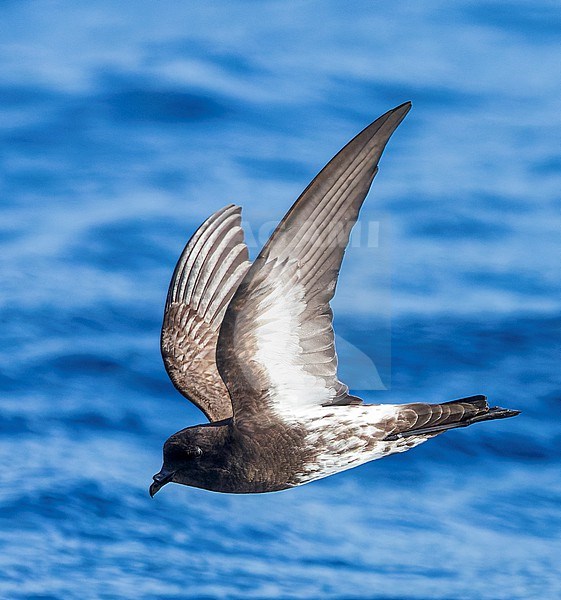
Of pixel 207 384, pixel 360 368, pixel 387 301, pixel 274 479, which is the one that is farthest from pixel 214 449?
pixel 387 301

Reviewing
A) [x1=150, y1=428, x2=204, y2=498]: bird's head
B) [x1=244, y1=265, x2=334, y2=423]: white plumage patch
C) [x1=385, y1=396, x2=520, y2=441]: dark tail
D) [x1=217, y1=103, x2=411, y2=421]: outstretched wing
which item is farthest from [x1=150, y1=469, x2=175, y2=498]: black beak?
[x1=385, y1=396, x2=520, y2=441]: dark tail

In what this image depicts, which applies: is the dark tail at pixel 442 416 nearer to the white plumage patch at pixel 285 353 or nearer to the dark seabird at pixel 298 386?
the dark seabird at pixel 298 386

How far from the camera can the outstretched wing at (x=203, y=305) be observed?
764 centimetres

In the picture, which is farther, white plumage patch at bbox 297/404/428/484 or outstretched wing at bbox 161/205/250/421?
outstretched wing at bbox 161/205/250/421

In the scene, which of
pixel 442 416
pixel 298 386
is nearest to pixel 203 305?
pixel 298 386

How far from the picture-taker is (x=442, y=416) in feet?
21.2

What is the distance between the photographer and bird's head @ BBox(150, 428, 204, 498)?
6.70 metres

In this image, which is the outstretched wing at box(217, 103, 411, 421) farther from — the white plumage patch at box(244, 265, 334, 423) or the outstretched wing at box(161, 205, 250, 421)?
the outstretched wing at box(161, 205, 250, 421)

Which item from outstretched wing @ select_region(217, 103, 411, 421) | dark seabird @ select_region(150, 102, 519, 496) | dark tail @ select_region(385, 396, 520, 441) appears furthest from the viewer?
dark tail @ select_region(385, 396, 520, 441)

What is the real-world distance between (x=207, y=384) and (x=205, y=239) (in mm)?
789

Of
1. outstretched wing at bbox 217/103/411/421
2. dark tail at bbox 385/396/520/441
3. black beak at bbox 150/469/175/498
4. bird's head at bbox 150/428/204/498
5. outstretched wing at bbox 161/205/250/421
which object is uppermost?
outstretched wing at bbox 161/205/250/421

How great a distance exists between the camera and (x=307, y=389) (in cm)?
646

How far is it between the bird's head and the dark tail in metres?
0.92

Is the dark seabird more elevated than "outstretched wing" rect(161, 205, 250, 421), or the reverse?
"outstretched wing" rect(161, 205, 250, 421)
